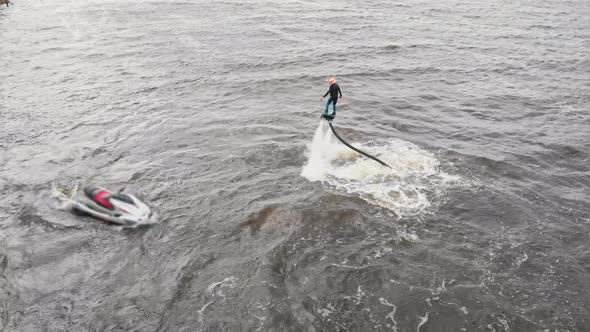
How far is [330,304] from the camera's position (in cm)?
1447

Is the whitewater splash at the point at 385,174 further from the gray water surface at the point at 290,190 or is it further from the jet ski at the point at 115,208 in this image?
the jet ski at the point at 115,208

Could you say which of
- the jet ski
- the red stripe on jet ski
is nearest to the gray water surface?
the jet ski

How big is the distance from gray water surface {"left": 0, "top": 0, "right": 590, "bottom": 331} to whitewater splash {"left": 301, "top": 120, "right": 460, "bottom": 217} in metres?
0.29

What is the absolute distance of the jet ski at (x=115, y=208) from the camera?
18.0 metres

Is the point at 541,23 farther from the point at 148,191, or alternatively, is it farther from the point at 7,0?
the point at 7,0

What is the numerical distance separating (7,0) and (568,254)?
8934cm

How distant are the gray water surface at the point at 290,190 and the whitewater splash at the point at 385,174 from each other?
0.97ft

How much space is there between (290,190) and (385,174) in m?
4.94

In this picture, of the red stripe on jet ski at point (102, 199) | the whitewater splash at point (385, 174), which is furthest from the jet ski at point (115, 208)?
the whitewater splash at point (385, 174)

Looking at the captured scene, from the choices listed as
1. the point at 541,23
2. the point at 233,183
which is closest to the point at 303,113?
the point at 233,183

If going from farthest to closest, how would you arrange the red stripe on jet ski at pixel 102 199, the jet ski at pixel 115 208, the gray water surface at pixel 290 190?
1. the red stripe on jet ski at pixel 102 199
2. the jet ski at pixel 115 208
3. the gray water surface at pixel 290 190

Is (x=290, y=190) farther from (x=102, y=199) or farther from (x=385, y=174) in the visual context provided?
(x=102, y=199)

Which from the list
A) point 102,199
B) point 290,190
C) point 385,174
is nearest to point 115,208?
point 102,199

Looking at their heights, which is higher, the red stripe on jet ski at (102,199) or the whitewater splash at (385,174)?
the red stripe on jet ski at (102,199)
